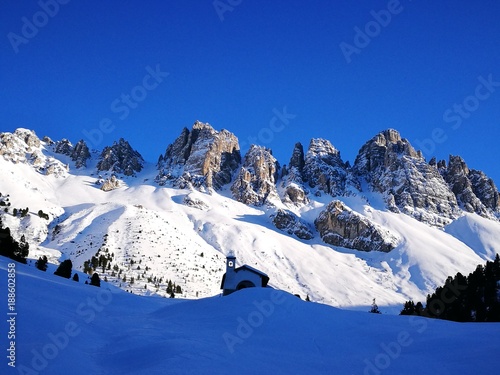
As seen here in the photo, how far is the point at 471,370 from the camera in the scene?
32.0ft

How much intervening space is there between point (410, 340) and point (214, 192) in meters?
149

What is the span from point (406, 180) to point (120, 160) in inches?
5357

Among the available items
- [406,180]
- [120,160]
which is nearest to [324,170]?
[406,180]

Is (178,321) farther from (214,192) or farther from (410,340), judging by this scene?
(214,192)

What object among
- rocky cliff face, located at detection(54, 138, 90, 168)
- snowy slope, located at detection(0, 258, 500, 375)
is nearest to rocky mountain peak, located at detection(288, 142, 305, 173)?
rocky cliff face, located at detection(54, 138, 90, 168)

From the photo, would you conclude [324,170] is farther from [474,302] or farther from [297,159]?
[474,302]

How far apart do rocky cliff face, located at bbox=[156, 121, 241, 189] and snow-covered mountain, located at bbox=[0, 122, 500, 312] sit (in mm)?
659

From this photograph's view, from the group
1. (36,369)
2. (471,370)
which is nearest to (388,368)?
(471,370)

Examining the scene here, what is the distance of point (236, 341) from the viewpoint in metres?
13.0

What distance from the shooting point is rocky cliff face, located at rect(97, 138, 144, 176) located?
179625 mm

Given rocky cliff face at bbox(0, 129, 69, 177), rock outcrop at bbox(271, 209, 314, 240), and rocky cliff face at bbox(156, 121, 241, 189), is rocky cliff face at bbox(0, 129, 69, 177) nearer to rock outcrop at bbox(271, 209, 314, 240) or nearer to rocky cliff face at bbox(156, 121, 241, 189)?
rocky cliff face at bbox(156, 121, 241, 189)

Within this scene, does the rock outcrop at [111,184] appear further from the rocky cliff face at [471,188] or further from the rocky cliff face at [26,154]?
the rocky cliff face at [471,188]

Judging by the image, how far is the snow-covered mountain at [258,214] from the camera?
8325 centimetres

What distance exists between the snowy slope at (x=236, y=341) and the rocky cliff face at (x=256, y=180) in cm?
13922
